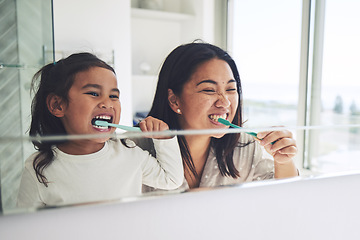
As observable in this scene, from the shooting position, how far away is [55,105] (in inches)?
15.2

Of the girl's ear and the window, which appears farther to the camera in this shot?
the window

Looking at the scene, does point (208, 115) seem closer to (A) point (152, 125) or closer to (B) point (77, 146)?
(A) point (152, 125)

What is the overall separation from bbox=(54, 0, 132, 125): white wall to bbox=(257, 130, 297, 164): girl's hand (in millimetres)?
223

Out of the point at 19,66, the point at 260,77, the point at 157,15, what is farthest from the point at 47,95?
the point at 260,77

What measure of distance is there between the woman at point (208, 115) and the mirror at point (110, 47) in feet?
0.06

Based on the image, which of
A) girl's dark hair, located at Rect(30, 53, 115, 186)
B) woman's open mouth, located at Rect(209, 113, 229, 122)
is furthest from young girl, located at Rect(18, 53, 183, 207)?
woman's open mouth, located at Rect(209, 113, 229, 122)

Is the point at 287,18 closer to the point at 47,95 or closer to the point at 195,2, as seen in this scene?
the point at 195,2

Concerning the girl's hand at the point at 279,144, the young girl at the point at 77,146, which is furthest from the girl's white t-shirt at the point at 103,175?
the girl's hand at the point at 279,144

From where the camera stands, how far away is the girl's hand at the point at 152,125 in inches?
16.9

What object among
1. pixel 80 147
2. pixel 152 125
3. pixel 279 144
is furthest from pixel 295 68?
pixel 80 147

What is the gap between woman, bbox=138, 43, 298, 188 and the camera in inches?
17.5

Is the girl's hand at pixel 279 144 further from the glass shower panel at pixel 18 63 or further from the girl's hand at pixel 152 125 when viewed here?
the glass shower panel at pixel 18 63

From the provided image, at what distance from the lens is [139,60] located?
429mm

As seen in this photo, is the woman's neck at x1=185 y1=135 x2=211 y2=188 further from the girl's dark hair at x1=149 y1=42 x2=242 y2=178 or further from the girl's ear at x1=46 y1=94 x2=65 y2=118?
the girl's ear at x1=46 y1=94 x2=65 y2=118
